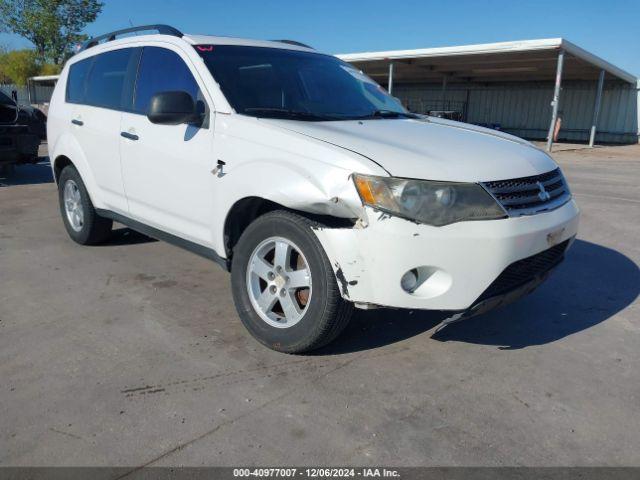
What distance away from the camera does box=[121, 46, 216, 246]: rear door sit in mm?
3512

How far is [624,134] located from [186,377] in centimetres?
2967

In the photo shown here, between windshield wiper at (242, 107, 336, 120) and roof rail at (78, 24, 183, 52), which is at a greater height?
roof rail at (78, 24, 183, 52)

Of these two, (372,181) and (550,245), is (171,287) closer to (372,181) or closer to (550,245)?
(372,181)

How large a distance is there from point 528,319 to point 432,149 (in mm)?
1557

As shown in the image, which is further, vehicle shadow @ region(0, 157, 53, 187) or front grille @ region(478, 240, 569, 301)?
vehicle shadow @ region(0, 157, 53, 187)

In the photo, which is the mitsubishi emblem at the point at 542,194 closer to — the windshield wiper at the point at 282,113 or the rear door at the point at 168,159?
the windshield wiper at the point at 282,113

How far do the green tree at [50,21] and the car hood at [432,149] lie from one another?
55778 mm

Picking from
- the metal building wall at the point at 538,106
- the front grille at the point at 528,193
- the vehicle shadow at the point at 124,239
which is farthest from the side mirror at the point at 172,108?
the metal building wall at the point at 538,106

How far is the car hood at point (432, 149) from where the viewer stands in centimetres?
272

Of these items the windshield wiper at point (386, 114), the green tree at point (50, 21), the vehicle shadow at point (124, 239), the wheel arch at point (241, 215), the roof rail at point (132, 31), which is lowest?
the vehicle shadow at point (124, 239)

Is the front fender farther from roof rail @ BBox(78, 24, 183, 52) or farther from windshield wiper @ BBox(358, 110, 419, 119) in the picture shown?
windshield wiper @ BBox(358, 110, 419, 119)

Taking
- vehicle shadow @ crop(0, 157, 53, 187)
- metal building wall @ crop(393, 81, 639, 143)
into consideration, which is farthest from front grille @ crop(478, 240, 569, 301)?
metal building wall @ crop(393, 81, 639, 143)

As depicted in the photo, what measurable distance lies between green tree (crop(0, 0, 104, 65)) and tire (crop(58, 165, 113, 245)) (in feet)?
174

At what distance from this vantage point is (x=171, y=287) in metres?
4.28
